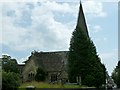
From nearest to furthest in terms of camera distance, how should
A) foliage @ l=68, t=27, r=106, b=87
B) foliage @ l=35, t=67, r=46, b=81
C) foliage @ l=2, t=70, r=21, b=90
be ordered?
foliage @ l=2, t=70, r=21, b=90, foliage @ l=68, t=27, r=106, b=87, foliage @ l=35, t=67, r=46, b=81

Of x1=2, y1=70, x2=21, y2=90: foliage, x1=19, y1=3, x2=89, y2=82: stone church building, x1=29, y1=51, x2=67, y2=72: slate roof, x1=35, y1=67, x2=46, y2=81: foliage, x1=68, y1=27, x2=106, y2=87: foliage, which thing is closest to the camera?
x1=2, y1=70, x2=21, y2=90: foliage

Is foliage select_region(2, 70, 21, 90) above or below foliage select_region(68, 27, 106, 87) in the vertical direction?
below

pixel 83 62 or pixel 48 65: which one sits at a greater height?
pixel 48 65

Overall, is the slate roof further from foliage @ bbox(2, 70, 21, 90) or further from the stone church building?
foliage @ bbox(2, 70, 21, 90)

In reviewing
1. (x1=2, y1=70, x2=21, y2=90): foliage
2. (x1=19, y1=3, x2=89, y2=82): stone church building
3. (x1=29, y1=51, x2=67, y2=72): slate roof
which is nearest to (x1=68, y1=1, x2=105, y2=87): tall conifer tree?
(x1=19, y1=3, x2=89, y2=82): stone church building

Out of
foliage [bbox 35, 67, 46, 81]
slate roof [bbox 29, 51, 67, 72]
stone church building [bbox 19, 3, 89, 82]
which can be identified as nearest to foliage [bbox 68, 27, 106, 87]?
foliage [bbox 35, 67, 46, 81]

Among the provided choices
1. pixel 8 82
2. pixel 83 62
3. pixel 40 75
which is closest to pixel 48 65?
pixel 40 75

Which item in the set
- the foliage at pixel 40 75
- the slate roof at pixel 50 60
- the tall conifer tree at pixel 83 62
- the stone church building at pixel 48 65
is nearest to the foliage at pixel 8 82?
the tall conifer tree at pixel 83 62

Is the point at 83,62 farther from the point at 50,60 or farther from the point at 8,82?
the point at 8,82

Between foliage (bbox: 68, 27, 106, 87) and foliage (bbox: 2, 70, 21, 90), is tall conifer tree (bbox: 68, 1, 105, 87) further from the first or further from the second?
foliage (bbox: 2, 70, 21, 90)

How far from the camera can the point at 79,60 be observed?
222 feet

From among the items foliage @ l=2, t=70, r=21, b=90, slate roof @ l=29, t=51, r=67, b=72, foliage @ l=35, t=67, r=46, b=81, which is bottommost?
foliage @ l=2, t=70, r=21, b=90

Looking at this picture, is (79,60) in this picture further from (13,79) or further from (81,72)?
(13,79)

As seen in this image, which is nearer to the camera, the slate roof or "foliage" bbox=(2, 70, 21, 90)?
"foliage" bbox=(2, 70, 21, 90)
